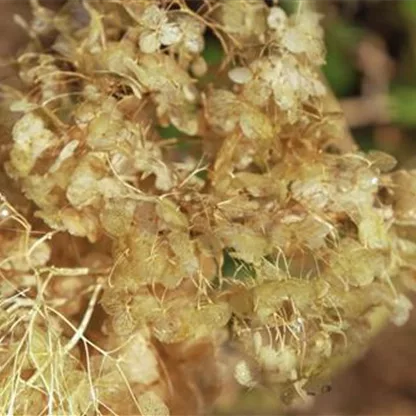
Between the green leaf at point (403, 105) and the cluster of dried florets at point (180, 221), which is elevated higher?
the cluster of dried florets at point (180, 221)

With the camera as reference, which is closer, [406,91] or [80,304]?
[80,304]

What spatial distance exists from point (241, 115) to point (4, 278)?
0.21 m

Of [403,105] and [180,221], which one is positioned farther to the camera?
[403,105]

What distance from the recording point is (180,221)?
0.77 meters

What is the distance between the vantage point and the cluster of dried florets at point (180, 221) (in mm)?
765

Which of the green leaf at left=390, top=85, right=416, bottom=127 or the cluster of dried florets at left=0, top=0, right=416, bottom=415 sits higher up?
the cluster of dried florets at left=0, top=0, right=416, bottom=415

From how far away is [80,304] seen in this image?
0.84 m

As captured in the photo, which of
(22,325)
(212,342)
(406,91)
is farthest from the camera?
(406,91)

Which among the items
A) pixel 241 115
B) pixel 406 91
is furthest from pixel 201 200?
pixel 406 91

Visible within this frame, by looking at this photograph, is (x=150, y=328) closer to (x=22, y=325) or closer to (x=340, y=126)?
(x=22, y=325)

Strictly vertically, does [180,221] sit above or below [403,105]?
above

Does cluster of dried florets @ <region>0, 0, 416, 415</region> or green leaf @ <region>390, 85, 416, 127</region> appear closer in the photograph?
cluster of dried florets @ <region>0, 0, 416, 415</region>

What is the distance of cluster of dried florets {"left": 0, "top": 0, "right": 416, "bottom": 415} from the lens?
765 millimetres

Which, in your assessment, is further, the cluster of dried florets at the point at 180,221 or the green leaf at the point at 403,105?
the green leaf at the point at 403,105
